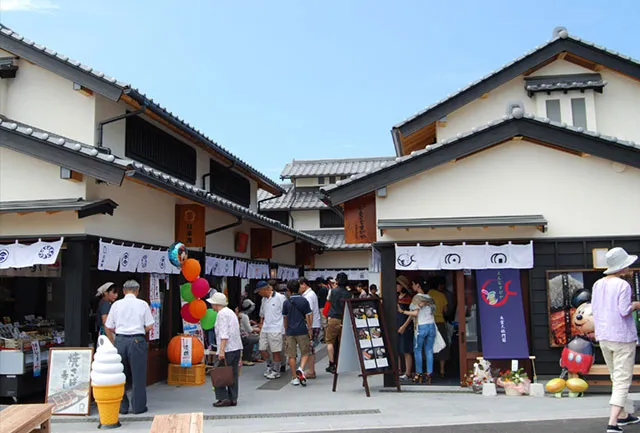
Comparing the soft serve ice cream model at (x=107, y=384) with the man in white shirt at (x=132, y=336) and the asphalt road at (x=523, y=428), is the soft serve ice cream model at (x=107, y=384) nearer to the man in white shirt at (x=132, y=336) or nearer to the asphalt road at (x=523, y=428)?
the man in white shirt at (x=132, y=336)

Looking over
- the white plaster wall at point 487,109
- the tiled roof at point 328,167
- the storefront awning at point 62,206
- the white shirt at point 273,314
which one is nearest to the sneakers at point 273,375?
the white shirt at point 273,314

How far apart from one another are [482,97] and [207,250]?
27.1ft

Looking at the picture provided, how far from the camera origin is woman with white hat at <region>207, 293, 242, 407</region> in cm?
968

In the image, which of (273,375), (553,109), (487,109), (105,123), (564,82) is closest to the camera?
(105,123)

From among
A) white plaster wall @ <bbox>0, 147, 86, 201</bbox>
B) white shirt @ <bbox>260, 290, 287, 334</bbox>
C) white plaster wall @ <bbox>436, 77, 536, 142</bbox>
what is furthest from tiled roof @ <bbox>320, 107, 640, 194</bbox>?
white plaster wall @ <bbox>436, 77, 536, 142</bbox>

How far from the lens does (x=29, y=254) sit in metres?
9.51

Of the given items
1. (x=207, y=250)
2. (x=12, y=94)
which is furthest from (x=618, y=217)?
(x=12, y=94)

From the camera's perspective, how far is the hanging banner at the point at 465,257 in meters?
10.7

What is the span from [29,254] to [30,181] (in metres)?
1.35

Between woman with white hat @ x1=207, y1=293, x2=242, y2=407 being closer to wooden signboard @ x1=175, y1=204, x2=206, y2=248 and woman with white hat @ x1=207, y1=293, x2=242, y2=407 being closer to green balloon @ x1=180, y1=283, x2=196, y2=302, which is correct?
green balloon @ x1=180, y1=283, x2=196, y2=302

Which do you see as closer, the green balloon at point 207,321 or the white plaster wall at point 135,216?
the white plaster wall at point 135,216

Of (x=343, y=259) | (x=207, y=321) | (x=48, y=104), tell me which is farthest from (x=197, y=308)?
(x=343, y=259)

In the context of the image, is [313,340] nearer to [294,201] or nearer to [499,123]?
[499,123]

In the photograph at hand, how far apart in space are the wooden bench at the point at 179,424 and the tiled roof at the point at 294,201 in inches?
958
